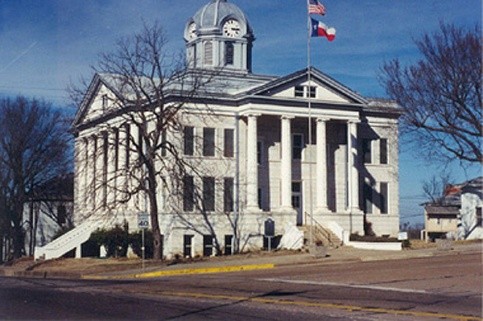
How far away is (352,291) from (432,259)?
48.9 feet

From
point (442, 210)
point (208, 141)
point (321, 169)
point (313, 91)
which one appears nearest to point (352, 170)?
point (321, 169)

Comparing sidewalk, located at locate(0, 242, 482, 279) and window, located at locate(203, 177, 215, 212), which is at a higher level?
window, located at locate(203, 177, 215, 212)

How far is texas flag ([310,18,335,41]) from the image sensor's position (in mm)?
44312

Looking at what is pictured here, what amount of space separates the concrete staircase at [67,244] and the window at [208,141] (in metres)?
7.58

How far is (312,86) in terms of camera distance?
51688mm

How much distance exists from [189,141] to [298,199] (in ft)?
27.0

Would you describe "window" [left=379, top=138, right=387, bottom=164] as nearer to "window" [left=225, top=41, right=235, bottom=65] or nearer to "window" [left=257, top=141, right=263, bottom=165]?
"window" [left=257, top=141, right=263, bottom=165]

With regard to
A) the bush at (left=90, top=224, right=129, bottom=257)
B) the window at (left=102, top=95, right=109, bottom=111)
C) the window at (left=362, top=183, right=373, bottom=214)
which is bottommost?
the bush at (left=90, top=224, right=129, bottom=257)

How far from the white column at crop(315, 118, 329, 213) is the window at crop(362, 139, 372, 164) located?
467 centimetres

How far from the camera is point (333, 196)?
178ft

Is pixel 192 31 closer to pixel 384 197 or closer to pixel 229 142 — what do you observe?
pixel 229 142

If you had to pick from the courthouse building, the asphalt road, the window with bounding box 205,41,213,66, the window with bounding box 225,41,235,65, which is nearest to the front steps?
the courthouse building

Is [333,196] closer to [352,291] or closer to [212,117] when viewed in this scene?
[212,117]

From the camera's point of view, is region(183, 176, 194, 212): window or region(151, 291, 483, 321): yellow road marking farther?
region(183, 176, 194, 212): window
